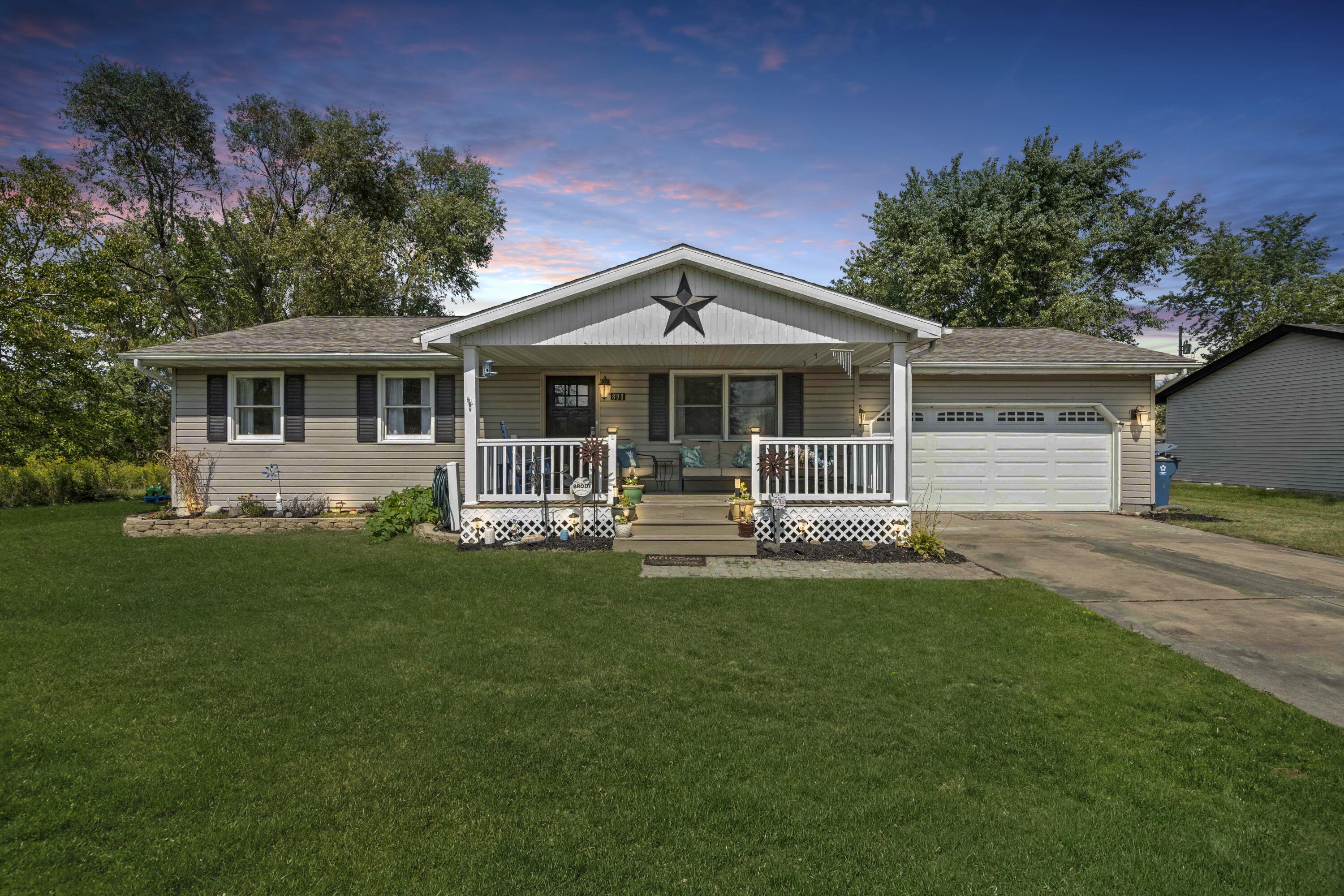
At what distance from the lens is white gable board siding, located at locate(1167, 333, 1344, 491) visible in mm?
16375

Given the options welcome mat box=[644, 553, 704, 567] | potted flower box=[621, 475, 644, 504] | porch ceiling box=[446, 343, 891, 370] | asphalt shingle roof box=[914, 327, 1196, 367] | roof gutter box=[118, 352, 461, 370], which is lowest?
welcome mat box=[644, 553, 704, 567]

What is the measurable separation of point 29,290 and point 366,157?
41.8ft

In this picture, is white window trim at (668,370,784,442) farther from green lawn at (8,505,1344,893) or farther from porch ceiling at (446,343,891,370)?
green lawn at (8,505,1344,893)

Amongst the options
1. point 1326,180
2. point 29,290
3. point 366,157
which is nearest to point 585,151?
point 29,290

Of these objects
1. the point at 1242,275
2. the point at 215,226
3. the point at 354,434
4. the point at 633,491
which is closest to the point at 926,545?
the point at 633,491

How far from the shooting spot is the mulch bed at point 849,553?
823 centimetres

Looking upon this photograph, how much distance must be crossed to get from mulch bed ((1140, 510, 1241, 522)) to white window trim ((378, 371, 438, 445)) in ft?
45.5

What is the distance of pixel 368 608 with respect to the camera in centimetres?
597

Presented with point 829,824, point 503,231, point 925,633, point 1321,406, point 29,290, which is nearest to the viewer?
point 829,824

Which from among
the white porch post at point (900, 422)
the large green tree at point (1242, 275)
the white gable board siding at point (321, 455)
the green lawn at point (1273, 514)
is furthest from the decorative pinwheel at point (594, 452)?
the large green tree at point (1242, 275)

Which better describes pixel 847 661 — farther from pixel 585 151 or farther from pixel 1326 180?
pixel 1326 180

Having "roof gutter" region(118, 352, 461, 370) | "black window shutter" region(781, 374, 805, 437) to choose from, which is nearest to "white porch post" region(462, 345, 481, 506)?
"roof gutter" region(118, 352, 461, 370)

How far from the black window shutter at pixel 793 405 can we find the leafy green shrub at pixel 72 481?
49.3 ft

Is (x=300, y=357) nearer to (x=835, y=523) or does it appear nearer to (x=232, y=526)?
(x=232, y=526)
